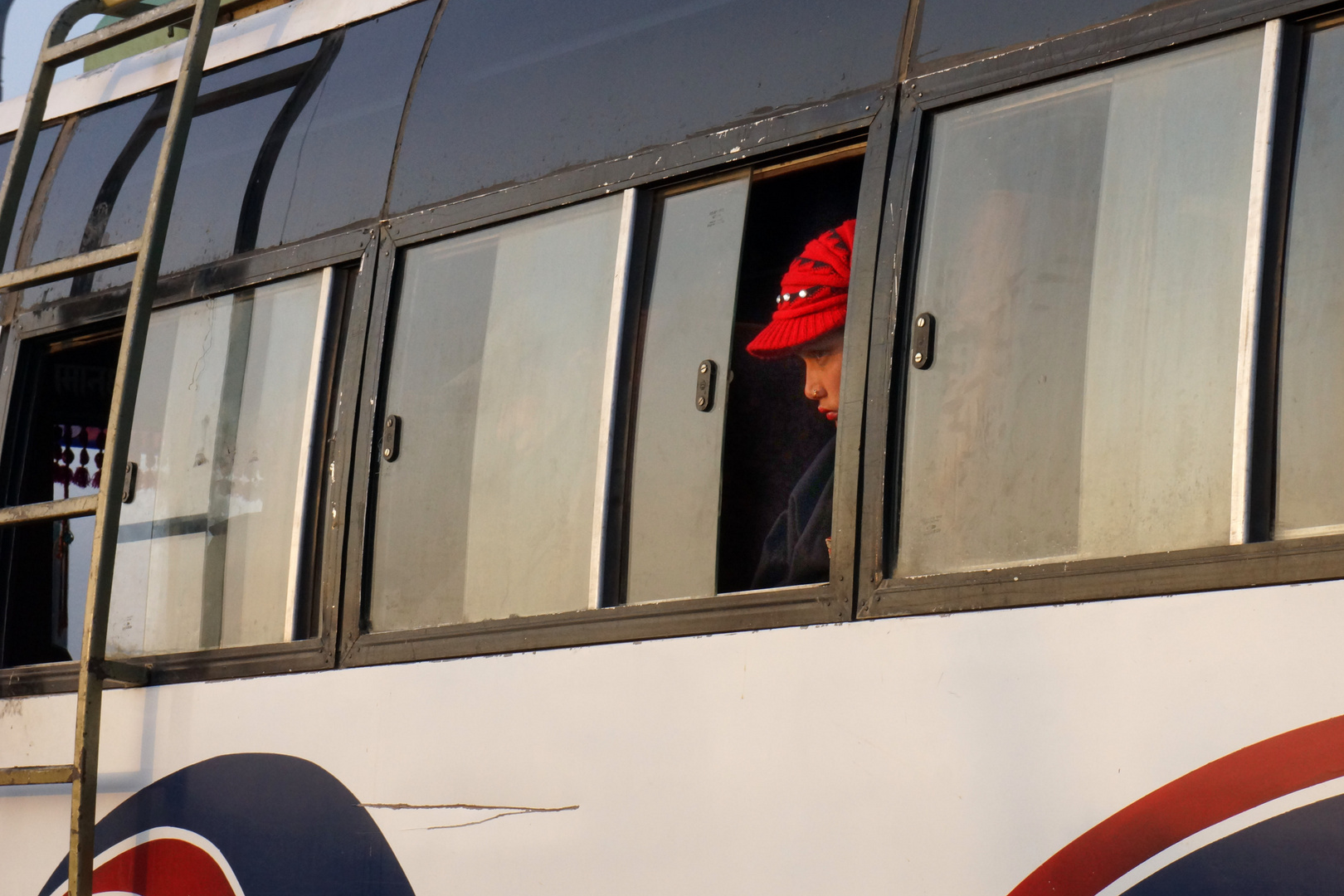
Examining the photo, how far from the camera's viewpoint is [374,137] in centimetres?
348

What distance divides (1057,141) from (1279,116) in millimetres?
351

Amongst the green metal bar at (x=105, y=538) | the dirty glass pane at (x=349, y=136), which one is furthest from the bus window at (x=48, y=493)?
the dirty glass pane at (x=349, y=136)

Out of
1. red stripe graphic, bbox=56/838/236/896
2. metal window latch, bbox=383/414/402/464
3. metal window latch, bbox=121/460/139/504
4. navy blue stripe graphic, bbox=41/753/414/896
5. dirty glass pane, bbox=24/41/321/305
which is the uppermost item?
dirty glass pane, bbox=24/41/321/305

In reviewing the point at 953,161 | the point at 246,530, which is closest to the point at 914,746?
the point at 953,161

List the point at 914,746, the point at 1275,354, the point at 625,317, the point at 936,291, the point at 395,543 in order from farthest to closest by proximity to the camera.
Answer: the point at 395,543
the point at 625,317
the point at 936,291
the point at 914,746
the point at 1275,354

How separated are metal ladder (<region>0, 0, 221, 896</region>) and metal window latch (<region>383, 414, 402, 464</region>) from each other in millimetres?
563

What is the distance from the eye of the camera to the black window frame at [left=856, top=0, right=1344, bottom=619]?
2047mm

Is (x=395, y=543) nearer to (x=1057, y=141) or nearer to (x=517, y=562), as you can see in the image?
(x=517, y=562)

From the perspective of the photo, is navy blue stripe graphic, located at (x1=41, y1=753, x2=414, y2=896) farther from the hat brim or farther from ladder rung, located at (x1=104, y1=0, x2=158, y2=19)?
ladder rung, located at (x1=104, y1=0, x2=158, y2=19)

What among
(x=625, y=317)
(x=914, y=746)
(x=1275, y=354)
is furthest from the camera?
(x=625, y=317)

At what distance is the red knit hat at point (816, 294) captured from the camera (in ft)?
8.97

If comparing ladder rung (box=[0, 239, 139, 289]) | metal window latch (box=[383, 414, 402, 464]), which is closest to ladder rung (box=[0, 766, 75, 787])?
metal window latch (box=[383, 414, 402, 464])

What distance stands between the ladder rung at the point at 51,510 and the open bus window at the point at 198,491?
0.73 ft

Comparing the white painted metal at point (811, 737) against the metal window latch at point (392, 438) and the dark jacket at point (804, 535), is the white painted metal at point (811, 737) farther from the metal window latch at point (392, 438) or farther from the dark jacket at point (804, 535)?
the metal window latch at point (392, 438)
